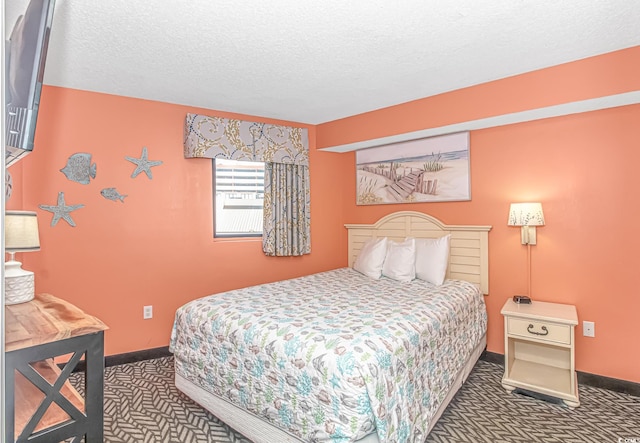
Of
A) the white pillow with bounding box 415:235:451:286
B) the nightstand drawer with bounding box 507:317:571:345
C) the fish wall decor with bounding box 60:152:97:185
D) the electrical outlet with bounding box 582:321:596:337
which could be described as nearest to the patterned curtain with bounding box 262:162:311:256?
the white pillow with bounding box 415:235:451:286

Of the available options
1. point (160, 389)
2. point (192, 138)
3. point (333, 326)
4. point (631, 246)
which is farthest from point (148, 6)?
point (631, 246)

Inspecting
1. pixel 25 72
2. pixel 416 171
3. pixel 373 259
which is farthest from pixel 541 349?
pixel 25 72

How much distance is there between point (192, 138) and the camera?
3453 mm

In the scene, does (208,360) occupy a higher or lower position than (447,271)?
lower

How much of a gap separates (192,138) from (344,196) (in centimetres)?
203

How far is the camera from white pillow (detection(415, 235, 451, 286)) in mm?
3184

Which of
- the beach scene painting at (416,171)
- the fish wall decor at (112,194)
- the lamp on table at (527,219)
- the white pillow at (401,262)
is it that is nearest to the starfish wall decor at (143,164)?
the fish wall decor at (112,194)

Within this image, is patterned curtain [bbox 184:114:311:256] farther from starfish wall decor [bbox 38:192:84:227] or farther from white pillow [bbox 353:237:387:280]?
starfish wall decor [bbox 38:192:84:227]

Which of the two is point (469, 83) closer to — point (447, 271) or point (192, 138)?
point (447, 271)

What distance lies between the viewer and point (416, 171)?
376 cm

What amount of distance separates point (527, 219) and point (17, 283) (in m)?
3.23

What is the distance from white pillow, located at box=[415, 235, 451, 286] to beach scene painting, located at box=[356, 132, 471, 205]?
1.71ft

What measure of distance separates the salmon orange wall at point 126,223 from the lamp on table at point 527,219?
2621 millimetres

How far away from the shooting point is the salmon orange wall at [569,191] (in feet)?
8.54
